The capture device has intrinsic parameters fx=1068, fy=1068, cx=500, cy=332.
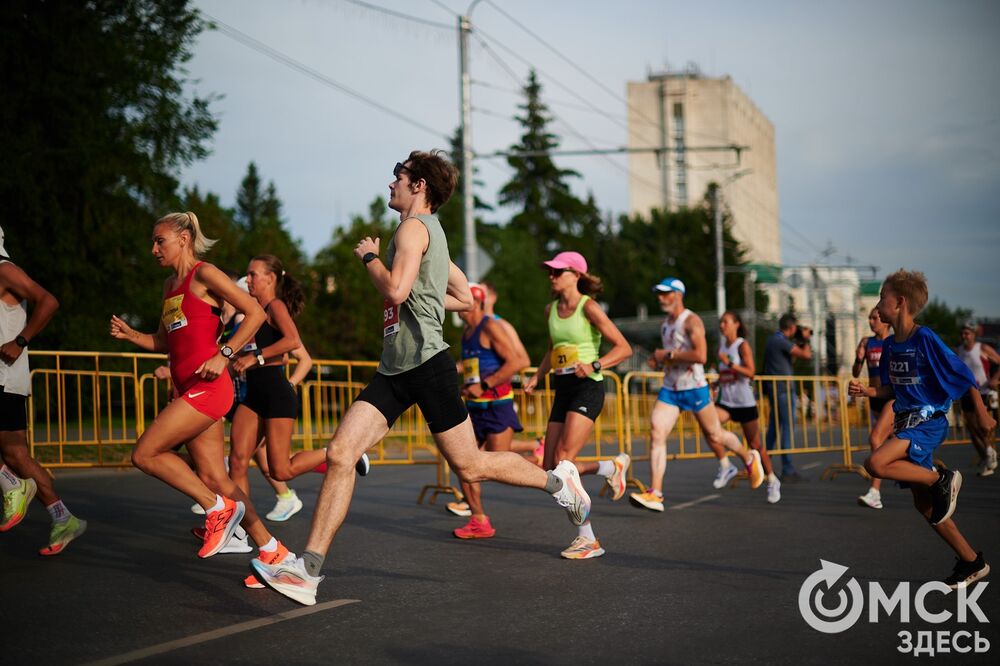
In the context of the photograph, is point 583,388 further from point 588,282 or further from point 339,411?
point 339,411

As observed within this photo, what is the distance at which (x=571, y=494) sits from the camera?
19.8 feet

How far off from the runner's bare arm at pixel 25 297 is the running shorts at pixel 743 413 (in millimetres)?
7504

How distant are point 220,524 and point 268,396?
199 centimetres

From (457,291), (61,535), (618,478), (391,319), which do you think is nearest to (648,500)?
(618,478)

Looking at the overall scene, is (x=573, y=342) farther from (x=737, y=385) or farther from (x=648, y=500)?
(x=737, y=385)

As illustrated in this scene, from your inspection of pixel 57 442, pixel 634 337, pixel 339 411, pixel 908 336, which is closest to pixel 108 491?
pixel 57 442

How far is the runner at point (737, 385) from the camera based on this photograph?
38.3 feet

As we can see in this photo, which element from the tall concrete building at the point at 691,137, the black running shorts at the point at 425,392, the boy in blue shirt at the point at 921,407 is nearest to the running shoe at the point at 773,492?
the boy in blue shirt at the point at 921,407

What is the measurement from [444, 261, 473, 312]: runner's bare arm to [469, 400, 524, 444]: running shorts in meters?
2.59

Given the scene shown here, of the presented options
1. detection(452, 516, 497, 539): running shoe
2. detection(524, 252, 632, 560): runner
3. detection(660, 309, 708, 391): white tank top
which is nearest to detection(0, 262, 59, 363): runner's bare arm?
detection(452, 516, 497, 539): running shoe

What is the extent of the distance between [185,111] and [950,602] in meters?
25.7

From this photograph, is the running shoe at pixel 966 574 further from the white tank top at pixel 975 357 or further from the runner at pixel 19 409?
the white tank top at pixel 975 357

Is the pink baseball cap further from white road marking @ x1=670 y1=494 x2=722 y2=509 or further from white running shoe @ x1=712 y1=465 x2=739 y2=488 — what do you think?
white running shoe @ x1=712 y1=465 x2=739 y2=488

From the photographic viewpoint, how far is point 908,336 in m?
6.07
